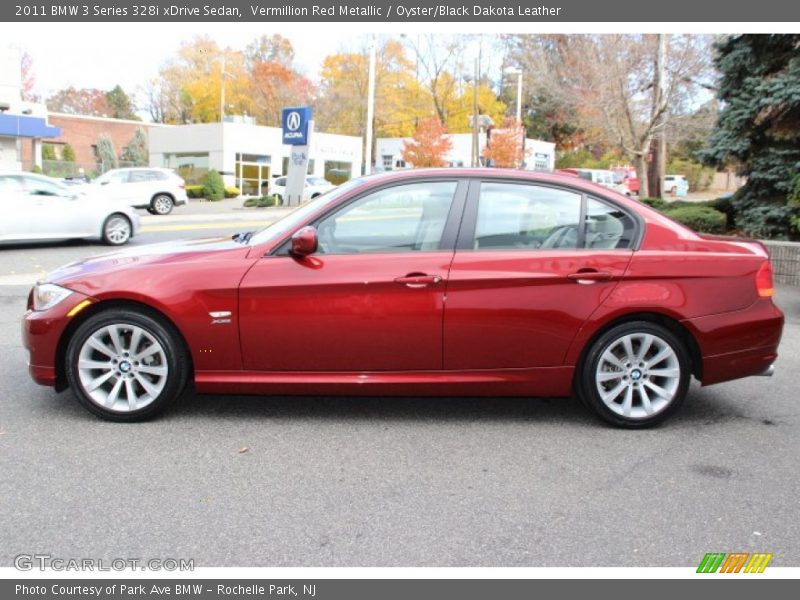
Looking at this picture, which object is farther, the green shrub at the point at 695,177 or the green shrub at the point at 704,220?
the green shrub at the point at 695,177

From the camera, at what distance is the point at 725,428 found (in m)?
4.77

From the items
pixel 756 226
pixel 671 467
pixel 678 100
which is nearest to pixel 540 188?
pixel 671 467

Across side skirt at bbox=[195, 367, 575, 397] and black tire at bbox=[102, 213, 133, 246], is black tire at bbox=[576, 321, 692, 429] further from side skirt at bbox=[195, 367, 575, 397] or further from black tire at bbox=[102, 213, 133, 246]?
black tire at bbox=[102, 213, 133, 246]

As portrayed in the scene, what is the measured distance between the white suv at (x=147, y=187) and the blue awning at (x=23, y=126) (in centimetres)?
1627

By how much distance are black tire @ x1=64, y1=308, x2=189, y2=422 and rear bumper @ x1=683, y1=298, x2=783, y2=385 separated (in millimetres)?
3274

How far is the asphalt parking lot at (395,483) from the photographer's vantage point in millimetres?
3154

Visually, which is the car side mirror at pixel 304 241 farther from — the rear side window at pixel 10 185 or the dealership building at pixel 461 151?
the dealership building at pixel 461 151

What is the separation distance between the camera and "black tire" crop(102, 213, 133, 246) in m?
14.4

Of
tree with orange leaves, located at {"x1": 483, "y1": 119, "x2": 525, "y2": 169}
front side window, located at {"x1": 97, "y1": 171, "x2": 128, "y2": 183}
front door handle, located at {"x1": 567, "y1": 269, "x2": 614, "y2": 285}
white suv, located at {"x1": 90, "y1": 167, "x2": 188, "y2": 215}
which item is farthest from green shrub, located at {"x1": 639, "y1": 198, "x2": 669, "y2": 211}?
tree with orange leaves, located at {"x1": 483, "y1": 119, "x2": 525, "y2": 169}

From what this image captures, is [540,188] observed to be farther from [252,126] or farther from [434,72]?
[434,72]

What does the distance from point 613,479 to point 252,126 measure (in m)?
44.6

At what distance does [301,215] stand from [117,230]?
36.8ft

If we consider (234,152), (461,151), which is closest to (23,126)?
(234,152)

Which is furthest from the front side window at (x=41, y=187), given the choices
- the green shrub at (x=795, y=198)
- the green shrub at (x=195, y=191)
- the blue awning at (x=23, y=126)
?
the blue awning at (x=23, y=126)
